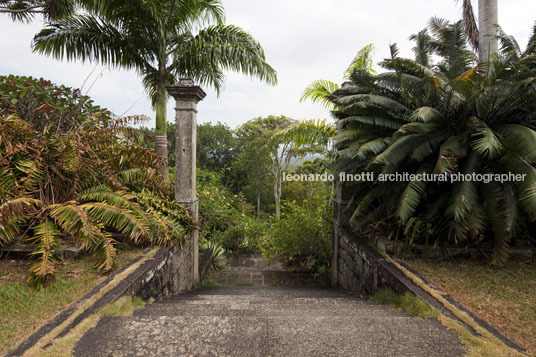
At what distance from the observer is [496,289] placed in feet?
9.07

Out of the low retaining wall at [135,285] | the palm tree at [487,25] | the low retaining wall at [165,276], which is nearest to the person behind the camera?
the low retaining wall at [135,285]

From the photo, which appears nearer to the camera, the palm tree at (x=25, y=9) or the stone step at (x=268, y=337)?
the stone step at (x=268, y=337)

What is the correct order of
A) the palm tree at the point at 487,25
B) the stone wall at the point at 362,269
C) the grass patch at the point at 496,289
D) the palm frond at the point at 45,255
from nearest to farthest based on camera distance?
the grass patch at the point at 496,289 < the palm frond at the point at 45,255 < the stone wall at the point at 362,269 < the palm tree at the point at 487,25

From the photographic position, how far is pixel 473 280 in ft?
9.73

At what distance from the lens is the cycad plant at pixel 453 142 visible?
3.24 m

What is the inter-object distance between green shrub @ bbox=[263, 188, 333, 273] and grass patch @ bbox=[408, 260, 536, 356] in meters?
2.36

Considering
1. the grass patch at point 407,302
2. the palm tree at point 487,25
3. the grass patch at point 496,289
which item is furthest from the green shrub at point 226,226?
the palm tree at point 487,25

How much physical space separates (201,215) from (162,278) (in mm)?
2612

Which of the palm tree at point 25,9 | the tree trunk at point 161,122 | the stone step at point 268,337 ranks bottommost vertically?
the stone step at point 268,337

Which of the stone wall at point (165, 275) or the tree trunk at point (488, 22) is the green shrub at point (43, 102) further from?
the tree trunk at point (488, 22)

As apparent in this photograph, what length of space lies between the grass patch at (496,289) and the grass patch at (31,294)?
319cm

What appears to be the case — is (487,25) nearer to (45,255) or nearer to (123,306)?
(123,306)

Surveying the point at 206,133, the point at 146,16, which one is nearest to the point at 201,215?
the point at 146,16

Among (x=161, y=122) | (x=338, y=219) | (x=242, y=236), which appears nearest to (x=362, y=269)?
(x=338, y=219)
